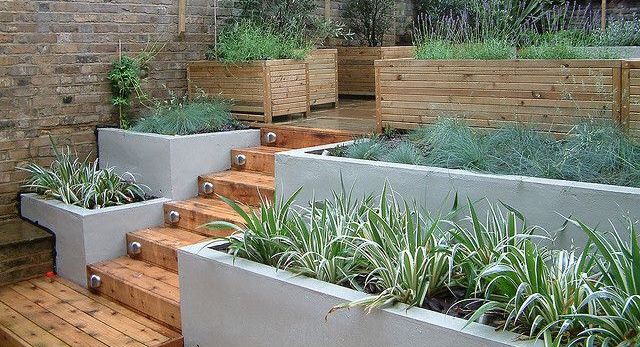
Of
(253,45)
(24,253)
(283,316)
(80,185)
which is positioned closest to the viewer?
(283,316)

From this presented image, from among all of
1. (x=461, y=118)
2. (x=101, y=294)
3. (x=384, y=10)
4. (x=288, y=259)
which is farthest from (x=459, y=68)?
(x=384, y=10)

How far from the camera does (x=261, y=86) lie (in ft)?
21.3

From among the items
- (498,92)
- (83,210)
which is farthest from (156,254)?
(498,92)

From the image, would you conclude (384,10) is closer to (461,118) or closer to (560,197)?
(461,118)

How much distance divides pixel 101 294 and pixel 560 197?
10.5ft

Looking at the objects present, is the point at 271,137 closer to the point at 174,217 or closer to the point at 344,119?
the point at 344,119

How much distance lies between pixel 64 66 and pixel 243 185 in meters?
2.01

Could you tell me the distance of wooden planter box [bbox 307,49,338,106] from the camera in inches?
285

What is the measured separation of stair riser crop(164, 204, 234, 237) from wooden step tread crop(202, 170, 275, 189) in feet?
1.32

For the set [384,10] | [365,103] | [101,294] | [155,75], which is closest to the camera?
[101,294]

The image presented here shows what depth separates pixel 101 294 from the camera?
16.7ft

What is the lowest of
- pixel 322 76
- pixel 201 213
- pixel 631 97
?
pixel 201 213

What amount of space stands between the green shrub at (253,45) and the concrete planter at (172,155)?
78cm

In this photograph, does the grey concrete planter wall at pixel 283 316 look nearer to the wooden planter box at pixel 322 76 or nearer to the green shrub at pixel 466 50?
the green shrub at pixel 466 50
